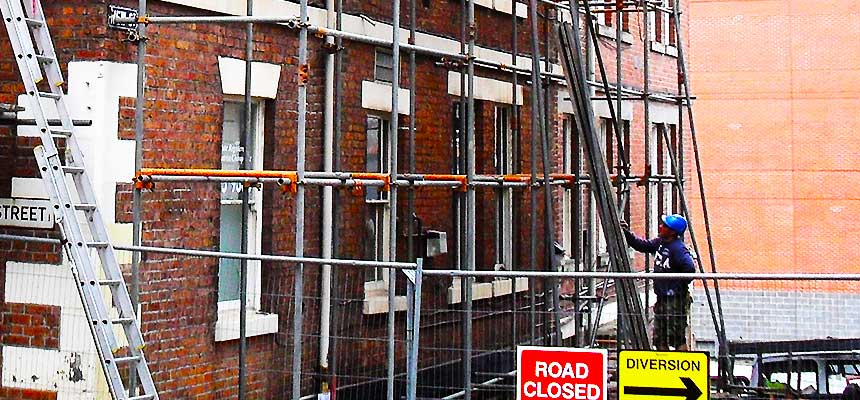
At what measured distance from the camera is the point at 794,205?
39688 millimetres

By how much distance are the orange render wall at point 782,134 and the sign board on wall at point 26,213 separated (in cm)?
3101

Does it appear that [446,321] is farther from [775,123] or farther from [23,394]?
[775,123]

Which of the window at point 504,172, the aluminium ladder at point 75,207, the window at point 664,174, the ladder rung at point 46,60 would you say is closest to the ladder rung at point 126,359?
the aluminium ladder at point 75,207

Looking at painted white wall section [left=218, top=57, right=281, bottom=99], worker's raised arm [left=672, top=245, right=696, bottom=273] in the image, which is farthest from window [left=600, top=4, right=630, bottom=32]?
painted white wall section [left=218, top=57, right=281, bottom=99]

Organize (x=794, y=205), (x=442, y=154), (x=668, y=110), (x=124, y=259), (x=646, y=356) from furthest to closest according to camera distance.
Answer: (x=794, y=205)
(x=668, y=110)
(x=442, y=154)
(x=124, y=259)
(x=646, y=356)

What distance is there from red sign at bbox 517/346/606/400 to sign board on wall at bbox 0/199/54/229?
3918mm

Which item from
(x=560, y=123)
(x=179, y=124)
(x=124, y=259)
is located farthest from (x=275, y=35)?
(x=560, y=123)

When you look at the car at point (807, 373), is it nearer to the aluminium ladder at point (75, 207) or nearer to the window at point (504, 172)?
the window at point (504, 172)

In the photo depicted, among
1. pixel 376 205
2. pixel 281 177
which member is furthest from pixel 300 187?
pixel 376 205

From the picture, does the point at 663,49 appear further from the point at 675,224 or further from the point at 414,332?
the point at 414,332

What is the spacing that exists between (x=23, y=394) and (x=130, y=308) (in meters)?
1.97

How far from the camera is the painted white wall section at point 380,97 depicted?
12945mm

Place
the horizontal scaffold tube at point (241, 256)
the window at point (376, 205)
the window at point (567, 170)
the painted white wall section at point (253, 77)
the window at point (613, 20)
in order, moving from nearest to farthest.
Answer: the horizontal scaffold tube at point (241, 256) < the painted white wall section at point (253, 77) < the window at point (376, 205) < the window at point (567, 170) < the window at point (613, 20)

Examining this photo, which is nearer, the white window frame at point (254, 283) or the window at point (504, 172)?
the white window frame at point (254, 283)
